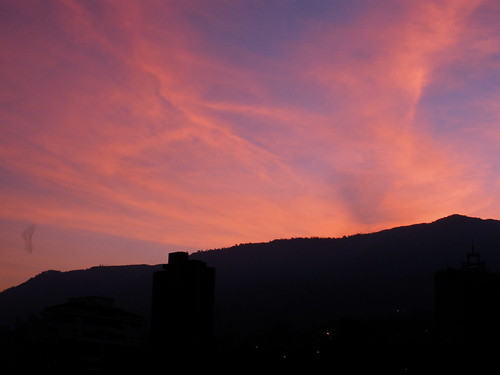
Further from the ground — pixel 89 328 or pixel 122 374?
pixel 89 328

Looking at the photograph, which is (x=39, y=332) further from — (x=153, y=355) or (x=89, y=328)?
(x=153, y=355)

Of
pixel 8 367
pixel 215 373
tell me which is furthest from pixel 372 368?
pixel 8 367

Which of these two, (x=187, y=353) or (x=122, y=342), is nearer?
(x=122, y=342)

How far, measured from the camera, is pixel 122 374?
172 m

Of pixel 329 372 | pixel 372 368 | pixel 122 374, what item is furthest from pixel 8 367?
pixel 372 368

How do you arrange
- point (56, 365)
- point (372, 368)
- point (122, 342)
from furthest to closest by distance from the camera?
point (372, 368) < point (122, 342) < point (56, 365)

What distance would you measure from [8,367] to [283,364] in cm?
8048

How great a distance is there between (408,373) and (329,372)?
2301cm

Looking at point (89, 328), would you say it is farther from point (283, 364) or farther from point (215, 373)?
point (283, 364)

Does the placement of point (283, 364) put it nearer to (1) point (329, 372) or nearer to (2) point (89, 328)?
(1) point (329, 372)

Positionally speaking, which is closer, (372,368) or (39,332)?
(39,332)

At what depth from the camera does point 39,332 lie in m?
173

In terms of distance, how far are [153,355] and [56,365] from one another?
31943mm

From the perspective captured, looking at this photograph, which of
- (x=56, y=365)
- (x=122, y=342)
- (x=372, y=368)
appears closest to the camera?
(x=56, y=365)
